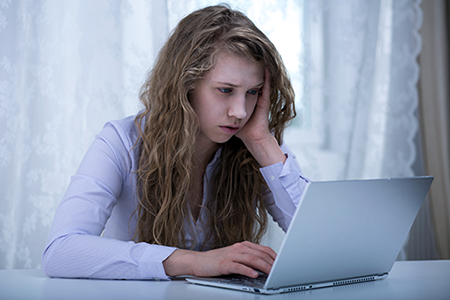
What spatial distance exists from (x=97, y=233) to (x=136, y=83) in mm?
954

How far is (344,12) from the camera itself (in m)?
2.17

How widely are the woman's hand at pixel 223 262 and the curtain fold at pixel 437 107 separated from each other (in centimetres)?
181

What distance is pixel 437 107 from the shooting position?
2309 millimetres

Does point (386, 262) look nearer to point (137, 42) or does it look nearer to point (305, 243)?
point (305, 243)

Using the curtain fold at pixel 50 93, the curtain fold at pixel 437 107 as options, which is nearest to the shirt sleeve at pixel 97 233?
the curtain fold at pixel 50 93

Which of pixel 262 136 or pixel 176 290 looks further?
pixel 262 136

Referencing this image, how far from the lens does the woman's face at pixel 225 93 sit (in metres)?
1.14

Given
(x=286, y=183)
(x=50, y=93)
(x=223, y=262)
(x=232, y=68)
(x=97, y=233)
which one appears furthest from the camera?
(x=50, y=93)

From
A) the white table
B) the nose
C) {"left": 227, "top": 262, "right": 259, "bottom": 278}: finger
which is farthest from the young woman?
{"left": 227, "top": 262, "right": 259, "bottom": 278}: finger

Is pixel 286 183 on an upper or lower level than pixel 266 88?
lower

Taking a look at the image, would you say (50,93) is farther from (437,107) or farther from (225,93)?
(437,107)

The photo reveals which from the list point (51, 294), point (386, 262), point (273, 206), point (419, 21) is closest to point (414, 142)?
point (419, 21)

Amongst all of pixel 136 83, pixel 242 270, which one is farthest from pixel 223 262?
pixel 136 83

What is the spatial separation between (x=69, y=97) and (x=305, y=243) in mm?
1397
